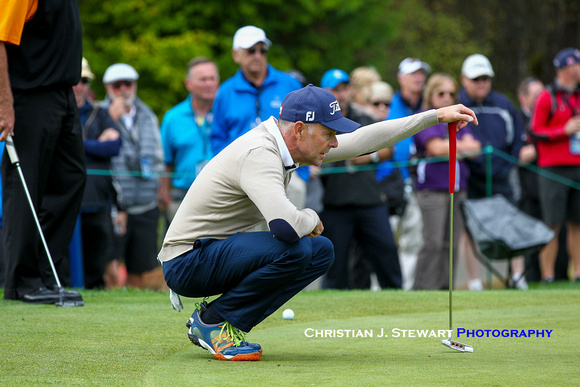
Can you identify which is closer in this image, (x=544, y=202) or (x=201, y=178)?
(x=201, y=178)

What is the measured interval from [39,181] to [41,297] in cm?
81

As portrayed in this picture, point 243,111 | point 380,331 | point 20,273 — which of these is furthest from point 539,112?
point 20,273

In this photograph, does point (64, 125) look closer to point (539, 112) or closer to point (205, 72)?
point (205, 72)

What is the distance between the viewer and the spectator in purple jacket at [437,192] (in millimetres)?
9398

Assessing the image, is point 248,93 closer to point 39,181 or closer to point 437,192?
point 437,192

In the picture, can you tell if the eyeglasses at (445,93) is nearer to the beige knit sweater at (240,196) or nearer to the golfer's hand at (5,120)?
the beige knit sweater at (240,196)

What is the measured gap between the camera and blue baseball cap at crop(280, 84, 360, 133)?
468 centimetres

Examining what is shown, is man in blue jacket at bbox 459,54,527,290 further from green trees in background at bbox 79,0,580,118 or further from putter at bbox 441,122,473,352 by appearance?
green trees in background at bbox 79,0,580,118

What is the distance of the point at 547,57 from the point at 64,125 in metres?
18.7

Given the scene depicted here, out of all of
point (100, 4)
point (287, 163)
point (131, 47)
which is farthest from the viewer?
point (100, 4)

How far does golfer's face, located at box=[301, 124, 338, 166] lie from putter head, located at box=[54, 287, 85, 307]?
2428 mm

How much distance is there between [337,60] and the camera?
26938 mm

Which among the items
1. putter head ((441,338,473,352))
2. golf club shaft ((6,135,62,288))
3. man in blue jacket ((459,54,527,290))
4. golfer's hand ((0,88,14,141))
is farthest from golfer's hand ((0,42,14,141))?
man in blue jacket ((459,54,527,290))

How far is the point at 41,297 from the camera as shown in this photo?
21.3ft
